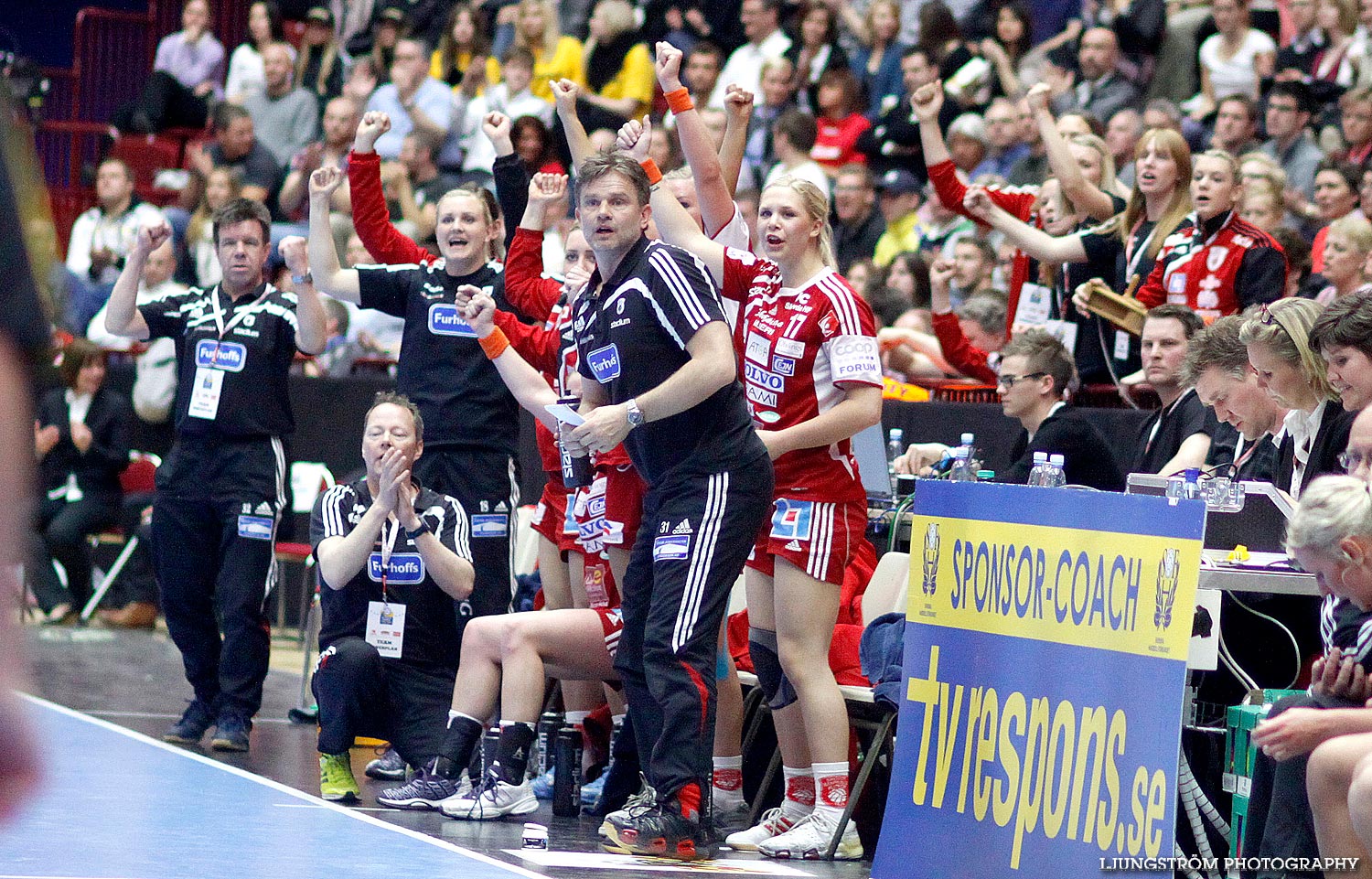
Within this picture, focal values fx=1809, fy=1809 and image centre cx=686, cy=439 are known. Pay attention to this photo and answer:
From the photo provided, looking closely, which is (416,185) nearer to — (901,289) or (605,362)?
(901,289)

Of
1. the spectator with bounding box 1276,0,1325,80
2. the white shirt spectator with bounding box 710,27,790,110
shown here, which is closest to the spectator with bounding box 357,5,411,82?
the white shirt spectator with bounding box 710,27,790,110

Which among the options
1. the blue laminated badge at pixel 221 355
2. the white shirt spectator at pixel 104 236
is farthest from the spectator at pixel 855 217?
the white shirt spectator at pixel 104 236

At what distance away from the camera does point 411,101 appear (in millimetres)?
13578

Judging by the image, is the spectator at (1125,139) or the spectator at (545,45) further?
the spectator at (545,45)

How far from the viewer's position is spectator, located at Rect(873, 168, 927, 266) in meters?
11.2

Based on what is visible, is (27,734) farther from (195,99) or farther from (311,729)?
(195,99)

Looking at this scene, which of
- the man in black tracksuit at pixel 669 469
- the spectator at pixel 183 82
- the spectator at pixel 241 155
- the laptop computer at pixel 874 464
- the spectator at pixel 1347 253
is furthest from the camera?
the spectator at pixel 183 82

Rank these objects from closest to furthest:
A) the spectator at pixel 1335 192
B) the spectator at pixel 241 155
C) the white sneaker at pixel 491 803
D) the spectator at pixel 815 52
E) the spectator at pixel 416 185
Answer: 1. the white sneaker at pixel 491 803
2. the spectator at pixel 1335 192
3. the spectator at pixel 416 185
4. the spectator at pixel 815 52
5. the spectator at pixel 241 155

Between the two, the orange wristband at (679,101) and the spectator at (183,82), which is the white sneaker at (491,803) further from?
the spectator at (183,82)

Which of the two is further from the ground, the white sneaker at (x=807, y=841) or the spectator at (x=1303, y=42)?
the spectator at (x=1303, y=42)

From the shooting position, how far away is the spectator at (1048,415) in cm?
623

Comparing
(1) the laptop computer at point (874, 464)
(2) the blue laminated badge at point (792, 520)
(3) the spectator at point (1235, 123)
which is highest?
(3) the spectator at point (1235, 123)

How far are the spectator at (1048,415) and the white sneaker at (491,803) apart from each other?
2024mm

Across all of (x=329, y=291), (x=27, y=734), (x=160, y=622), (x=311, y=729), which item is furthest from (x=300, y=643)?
(x=27, y=734)
